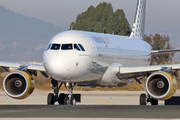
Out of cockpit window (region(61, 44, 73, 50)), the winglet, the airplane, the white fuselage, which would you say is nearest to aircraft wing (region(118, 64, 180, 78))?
the airplane

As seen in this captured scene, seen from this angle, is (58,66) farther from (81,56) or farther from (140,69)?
(140,69)

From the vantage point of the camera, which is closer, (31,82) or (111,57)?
(31,82)

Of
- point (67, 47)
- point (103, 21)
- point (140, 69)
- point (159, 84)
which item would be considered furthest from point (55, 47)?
point (103, 21)

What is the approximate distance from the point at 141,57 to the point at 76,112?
626 inches

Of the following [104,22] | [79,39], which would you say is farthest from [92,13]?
[79,39]

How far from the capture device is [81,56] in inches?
942

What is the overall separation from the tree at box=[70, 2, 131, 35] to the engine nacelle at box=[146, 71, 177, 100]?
75147 mm

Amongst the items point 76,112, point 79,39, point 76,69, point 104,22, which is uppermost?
point 104,22

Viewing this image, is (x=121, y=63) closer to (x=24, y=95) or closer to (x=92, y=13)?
(x=24, y=95)

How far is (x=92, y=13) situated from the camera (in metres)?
111

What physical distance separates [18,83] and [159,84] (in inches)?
305

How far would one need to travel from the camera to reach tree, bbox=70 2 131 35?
101m

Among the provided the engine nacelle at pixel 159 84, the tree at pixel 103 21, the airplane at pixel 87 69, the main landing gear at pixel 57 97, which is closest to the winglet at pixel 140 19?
the airplane at pixel 87 69

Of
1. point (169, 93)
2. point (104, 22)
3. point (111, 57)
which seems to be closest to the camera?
point (169, 93)
